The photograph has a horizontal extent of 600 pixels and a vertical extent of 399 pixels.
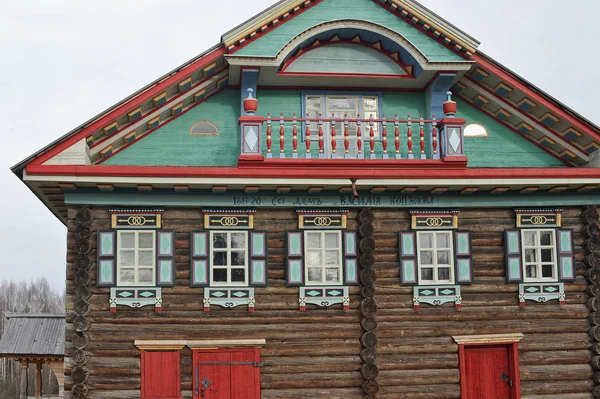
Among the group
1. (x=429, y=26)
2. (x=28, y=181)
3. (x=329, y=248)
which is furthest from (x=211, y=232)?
(x=429, y=26)

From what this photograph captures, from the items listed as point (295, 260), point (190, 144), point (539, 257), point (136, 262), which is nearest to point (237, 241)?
point (295, 260)

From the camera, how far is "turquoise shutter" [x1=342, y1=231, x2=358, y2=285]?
15.6 meters

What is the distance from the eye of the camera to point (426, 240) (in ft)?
52.6

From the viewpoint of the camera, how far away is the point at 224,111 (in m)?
16.7

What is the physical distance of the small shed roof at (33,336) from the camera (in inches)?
869

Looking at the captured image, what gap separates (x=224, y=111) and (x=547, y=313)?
28.9ft

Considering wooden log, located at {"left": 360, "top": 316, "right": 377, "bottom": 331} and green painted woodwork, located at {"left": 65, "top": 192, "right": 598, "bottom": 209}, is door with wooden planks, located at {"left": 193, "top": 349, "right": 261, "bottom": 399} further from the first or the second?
green painted woodwork, located at {"left": 65, "top": 192, "right": 598, "bottom": 209}

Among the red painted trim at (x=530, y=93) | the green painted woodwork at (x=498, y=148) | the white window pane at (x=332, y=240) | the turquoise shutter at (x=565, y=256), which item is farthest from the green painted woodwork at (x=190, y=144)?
the turquoise shutter at (x=565, y=256)

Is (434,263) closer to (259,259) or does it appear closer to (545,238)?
(545,238)

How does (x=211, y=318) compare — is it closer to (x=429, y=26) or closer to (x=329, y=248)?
(x=329, y=248)

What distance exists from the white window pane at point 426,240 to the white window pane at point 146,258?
5.97 m

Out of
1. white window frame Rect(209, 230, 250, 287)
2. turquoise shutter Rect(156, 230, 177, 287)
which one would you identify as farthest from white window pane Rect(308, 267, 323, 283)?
turquoise shutter Rect(156, 230, 177, 287)

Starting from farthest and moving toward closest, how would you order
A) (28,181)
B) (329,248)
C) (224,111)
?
(224,111) < (329,248) < (28,181)

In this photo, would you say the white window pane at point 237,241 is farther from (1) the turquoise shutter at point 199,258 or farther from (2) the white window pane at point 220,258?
(1) the turquoise shutter at point 199,258
